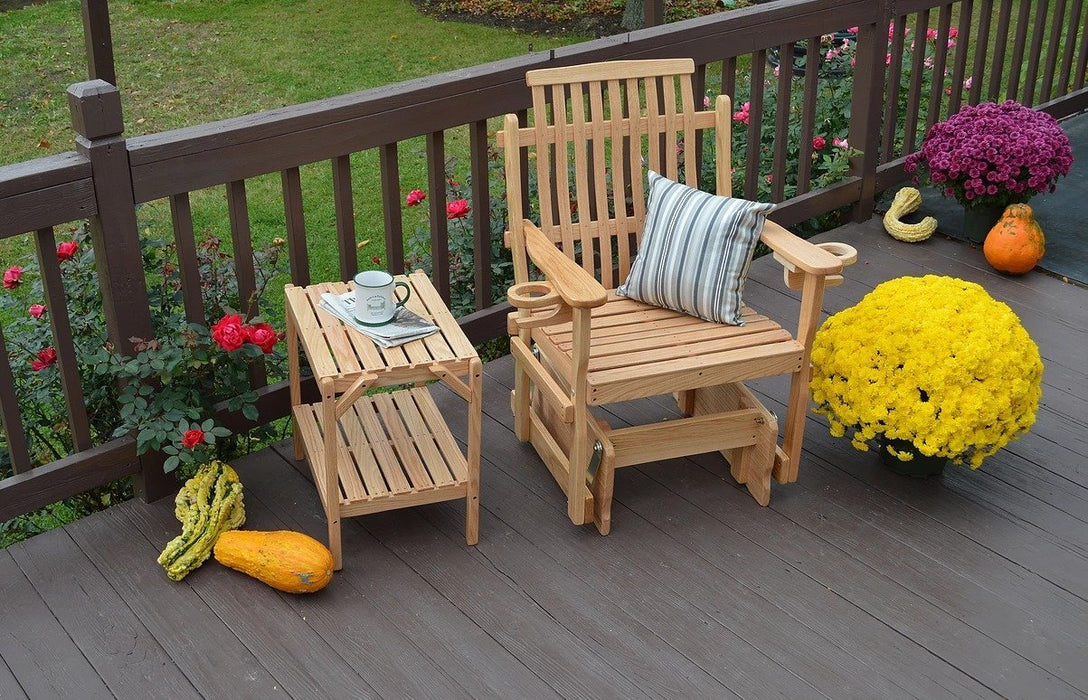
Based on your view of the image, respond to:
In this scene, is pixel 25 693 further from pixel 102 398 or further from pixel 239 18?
pixel 239 18

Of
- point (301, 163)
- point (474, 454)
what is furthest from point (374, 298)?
point (301, 163)

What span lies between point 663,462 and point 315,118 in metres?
1.26

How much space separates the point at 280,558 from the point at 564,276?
2.91 ft

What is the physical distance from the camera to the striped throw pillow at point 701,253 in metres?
2.79

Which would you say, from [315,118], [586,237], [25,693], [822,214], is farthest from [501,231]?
[25,693]

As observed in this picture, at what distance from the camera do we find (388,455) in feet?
8.86

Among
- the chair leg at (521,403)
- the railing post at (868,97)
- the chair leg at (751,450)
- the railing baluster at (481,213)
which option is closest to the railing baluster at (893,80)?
the railing post at (868,97)

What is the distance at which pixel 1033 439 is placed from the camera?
10.0 feet

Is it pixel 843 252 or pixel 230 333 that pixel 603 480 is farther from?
pixel 230 333

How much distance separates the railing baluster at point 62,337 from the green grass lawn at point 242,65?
7.78 feet

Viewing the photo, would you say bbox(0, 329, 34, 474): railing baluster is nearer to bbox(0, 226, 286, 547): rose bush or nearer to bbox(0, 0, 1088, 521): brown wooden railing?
bbox(0, 0, 1088, 521): brown wooden railing

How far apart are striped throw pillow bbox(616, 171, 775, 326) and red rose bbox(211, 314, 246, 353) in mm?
1016

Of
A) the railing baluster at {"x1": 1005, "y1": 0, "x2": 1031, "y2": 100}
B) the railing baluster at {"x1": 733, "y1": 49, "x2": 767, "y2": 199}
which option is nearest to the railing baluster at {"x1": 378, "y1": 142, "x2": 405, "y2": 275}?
the railing baluster at {"x1": 733, "y1": 49, "x2": 767, "y2": 199}

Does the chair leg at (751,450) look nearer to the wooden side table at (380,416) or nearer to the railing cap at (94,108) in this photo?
the wooden side table at (380,416)
